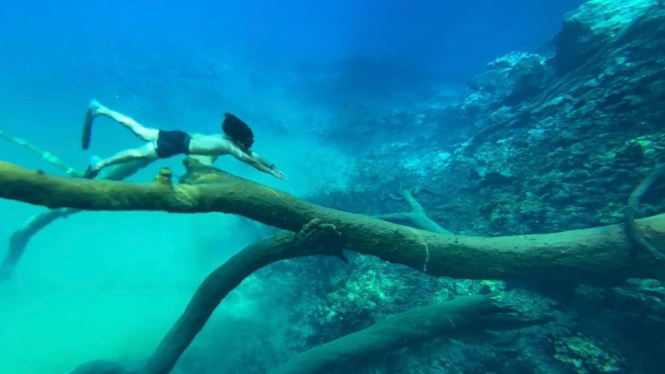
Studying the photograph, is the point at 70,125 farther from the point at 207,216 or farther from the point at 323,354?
the point at 323,354

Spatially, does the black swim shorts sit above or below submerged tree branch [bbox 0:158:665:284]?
above

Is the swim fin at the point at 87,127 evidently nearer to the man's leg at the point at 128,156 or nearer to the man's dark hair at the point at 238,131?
the man's leg at the point at 128,156

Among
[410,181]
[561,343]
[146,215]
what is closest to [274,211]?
[561,343]

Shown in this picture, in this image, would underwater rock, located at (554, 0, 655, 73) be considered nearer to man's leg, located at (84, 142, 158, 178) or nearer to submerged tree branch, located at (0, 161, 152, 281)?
man's leg, located at (84, 142, 158, 178)

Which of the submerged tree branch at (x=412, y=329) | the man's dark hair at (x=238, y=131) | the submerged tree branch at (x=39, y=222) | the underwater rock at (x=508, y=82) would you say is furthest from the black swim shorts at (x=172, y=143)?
the underwater rock at (x=508, y=82)

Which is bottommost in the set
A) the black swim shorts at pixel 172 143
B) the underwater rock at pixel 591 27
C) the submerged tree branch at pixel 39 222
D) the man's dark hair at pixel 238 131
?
the man's dark hair at pixel 238 131

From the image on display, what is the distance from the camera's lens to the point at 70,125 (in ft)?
108

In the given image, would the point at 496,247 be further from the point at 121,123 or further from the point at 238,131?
the point at 121,123

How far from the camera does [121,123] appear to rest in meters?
5.43

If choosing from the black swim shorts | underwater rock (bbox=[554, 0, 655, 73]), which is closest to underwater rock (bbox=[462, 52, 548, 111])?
Result: underwater rock (bbox=[554, 0, 655, 73])

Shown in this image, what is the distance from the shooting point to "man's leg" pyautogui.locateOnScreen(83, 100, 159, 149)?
4.62 m

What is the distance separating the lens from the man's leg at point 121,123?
4.62m

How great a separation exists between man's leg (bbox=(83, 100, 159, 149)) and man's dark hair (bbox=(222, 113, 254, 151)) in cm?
134

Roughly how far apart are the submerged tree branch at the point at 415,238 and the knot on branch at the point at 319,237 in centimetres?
13
